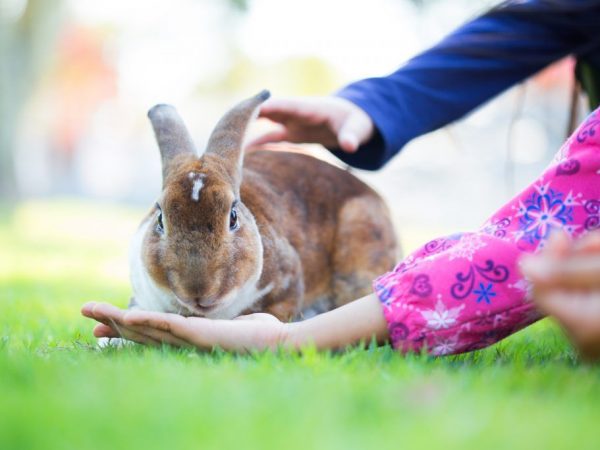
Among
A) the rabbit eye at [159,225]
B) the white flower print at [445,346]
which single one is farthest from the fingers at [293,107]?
the white flower print at [445,346]

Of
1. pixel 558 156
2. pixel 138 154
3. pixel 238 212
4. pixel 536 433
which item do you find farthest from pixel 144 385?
pixel 138 154

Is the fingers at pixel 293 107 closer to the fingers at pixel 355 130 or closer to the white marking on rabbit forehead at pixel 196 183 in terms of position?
the fingers at pixel 355 130

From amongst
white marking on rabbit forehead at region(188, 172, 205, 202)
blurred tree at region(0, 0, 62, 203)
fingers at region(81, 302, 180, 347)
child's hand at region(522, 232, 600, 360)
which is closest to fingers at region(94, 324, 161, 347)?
fingers at region(81, 302, 180, 347)

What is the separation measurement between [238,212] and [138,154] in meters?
27.0

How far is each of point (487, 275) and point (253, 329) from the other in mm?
755

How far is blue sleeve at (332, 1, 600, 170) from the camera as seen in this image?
369cm

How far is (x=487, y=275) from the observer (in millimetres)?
2434

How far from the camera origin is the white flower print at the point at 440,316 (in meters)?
2.43

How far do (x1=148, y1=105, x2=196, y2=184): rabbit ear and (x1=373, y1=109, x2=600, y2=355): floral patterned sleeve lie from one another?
1.14 meters

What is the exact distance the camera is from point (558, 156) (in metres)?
2.70

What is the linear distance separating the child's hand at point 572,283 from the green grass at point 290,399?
0.52 feet

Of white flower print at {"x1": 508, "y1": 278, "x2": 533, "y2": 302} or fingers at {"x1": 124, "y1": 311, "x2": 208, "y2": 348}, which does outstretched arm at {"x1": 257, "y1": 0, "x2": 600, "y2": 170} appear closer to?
white flower print at {"x1": 508, "y1": 278, "x2": 533, "y2": 302}

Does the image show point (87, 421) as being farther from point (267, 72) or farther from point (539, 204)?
point (267, 72)

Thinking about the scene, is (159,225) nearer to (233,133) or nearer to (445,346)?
(233,133)
